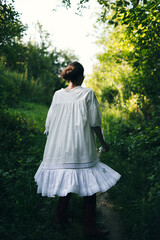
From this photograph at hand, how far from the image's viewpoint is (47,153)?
2.44m

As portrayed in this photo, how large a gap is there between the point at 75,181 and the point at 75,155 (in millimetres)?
287

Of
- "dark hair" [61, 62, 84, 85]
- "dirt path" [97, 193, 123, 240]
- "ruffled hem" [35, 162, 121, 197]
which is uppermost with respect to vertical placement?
"dark hair" [61, 62, 84, 85]

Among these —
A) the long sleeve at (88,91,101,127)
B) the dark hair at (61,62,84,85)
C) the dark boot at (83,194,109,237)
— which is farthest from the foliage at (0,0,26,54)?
the dark boot at (83,194,109,237)

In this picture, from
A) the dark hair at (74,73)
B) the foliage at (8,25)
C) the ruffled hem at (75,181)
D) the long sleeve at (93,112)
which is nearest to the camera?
the ruffled hem at (75,181)

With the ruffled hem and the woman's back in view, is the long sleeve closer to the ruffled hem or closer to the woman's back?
the woman's back

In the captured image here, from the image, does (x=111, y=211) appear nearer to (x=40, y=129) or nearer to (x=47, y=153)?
(x=47, y=153)

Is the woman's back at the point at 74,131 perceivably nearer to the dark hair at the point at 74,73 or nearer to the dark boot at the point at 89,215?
the dark hair at the point at 74,73

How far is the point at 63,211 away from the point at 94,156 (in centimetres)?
81

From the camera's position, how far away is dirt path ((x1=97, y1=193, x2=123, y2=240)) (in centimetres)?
250

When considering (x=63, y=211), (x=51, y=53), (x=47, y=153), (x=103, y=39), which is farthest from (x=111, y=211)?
(x=51, y=53)

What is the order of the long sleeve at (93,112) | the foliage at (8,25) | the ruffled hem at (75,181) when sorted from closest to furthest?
the ruffled hem at (75,181) → the long sleeve at (93,112) → the foliage at (8,25)

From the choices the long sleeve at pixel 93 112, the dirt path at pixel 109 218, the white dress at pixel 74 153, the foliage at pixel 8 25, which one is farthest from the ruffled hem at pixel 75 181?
the foliage at pixel 8 25

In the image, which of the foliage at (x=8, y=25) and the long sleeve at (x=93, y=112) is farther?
the foliage at (x=8, y=25)

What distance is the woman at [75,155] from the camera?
224cm
